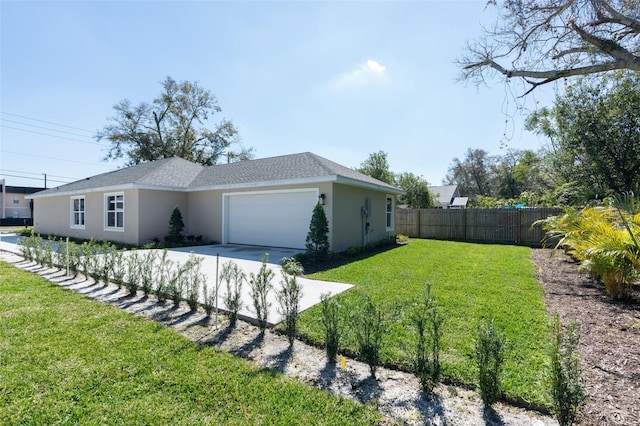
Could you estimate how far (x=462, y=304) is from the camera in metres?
4.99

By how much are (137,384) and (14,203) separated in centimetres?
4562

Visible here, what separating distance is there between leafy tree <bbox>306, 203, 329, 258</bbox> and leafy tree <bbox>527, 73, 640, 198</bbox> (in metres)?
13.5

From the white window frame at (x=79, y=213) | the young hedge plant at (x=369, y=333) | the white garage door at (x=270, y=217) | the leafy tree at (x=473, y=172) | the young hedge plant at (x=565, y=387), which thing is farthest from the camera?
the leafy tree at (x=473, y=172)

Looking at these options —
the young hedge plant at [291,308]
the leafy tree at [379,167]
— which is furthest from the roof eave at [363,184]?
the leafy tree at [379,167]

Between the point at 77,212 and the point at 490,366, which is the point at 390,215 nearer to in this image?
the point at 490,366

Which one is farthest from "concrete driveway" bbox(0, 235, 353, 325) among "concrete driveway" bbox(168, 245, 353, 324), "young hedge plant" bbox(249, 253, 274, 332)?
"young hedge plant" bbox(249, 253, 274, 332)

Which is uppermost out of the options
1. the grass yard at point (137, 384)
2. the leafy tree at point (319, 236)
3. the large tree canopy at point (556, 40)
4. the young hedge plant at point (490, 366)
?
the large tree canopy at point (556, 40)

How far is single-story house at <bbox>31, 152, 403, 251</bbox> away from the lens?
11.1 metres

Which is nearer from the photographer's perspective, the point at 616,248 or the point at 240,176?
the point at 616,248

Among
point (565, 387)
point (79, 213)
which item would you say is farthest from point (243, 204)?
point (565, 387)

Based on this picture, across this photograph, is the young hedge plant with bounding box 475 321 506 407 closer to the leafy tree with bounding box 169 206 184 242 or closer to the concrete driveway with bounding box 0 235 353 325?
the concrete driveway with bounding box 0 235 353 325

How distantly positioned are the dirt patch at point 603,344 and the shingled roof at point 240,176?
650 cm

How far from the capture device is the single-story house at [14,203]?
33.1 m

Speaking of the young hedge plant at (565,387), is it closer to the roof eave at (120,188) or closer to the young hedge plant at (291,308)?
the young hedge plant at (291,308)
